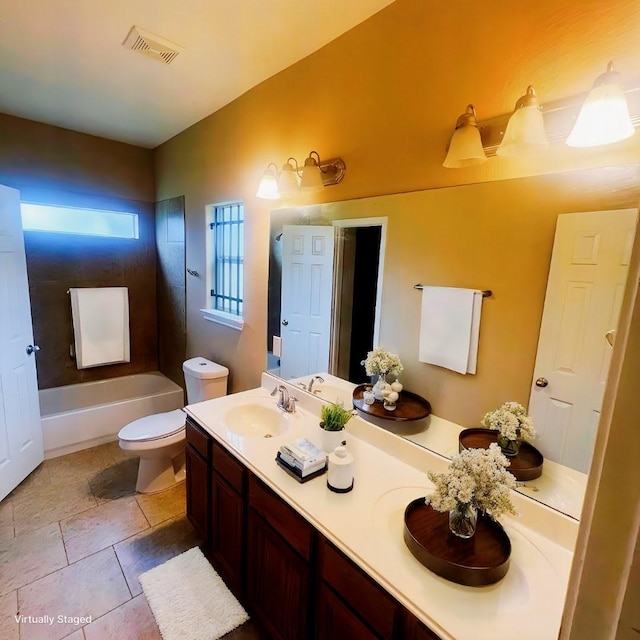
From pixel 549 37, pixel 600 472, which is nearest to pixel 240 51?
pixel 549 37

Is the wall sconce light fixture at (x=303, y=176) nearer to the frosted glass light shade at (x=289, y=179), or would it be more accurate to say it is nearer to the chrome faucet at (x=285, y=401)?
the frosted glass light shade at (x=289, y=179)

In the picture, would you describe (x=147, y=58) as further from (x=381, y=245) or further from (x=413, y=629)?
(x=413, y=629)

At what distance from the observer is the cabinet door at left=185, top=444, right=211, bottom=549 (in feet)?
5.72

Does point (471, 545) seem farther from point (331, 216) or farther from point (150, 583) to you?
point (150, 583)

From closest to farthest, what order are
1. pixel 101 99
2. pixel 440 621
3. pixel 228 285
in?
pixel 440 621, pixel 101 99, pixel 228 285

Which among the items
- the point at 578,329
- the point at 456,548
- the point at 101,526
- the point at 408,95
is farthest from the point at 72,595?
the point at 408,95

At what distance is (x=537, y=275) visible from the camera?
1.11 metres

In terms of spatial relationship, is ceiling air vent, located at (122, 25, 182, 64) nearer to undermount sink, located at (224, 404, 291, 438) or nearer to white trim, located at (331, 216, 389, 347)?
white trim, located at (331, 216, 389, 347)

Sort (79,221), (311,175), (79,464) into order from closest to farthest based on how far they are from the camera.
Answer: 1. (311,175)
2. (79,464)
3. (79,221)

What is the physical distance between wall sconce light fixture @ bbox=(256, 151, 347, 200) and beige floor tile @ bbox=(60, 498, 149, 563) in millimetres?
2129

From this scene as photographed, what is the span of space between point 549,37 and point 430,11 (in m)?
0.50

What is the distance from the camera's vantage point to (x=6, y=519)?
209 cm

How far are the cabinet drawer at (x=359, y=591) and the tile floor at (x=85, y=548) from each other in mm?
826

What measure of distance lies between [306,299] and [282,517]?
3.71ft
